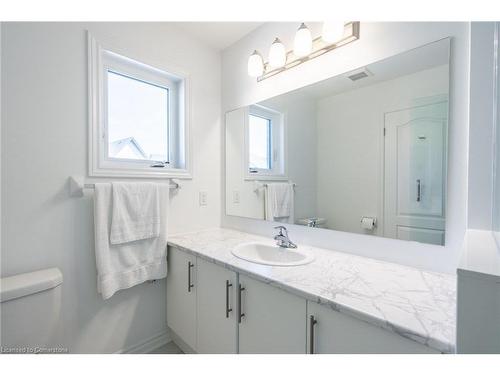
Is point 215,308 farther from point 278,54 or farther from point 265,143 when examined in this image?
point 278,54

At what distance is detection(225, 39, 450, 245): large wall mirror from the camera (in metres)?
1.02

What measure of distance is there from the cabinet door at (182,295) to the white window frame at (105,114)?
1.97 ft

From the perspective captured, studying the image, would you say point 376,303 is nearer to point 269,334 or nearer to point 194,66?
point 269,334

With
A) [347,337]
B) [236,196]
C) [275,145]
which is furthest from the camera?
[236,196]

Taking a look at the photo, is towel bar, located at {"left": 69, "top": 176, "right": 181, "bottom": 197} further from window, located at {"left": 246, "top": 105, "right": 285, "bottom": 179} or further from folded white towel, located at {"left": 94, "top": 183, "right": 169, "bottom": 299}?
window, located at {"left": 246, "top": 105, "right": 285, "bottom": 179}

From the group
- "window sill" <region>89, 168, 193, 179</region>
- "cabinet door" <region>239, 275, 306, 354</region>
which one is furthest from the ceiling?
"cabinet door" <region>239, 275, 306, 354</region>

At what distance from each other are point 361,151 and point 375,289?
701 millimetres

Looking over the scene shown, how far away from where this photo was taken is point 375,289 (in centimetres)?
85

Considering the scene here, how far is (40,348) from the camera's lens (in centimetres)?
107

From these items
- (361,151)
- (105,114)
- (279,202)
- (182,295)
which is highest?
(105,114)

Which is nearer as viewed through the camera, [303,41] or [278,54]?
[303,41]

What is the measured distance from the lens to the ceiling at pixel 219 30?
168 centimetres

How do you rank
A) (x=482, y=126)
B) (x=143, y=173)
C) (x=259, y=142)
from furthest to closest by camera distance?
1. (x=259, y=142)
2. (x=143, y=173)
3. (x=482, y=126)

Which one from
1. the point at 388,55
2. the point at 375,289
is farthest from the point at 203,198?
the point at 388,55
